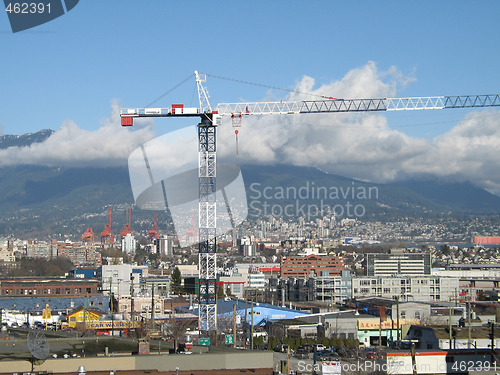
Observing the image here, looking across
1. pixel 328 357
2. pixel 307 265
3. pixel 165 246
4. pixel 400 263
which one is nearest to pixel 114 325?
pixel 328 357

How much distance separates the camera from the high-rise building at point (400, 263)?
3844 inches

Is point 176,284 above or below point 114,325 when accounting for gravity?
above

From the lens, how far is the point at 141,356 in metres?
15.7

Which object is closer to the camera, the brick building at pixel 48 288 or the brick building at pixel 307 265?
the brick building at pixel 48 288

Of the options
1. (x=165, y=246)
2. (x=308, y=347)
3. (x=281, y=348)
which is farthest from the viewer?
(x=165, y=246)

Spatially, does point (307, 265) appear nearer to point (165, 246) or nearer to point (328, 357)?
point (328, 357)

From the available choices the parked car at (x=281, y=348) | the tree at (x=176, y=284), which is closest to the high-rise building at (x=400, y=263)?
the tree at (x=176, y=284)

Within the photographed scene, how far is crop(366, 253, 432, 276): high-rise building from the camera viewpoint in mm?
97625

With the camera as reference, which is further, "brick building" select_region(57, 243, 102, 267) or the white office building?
"brick building" select_region(57, 243, 102, 267)

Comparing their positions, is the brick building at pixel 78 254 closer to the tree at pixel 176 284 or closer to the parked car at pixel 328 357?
the tree at pixel 176 284

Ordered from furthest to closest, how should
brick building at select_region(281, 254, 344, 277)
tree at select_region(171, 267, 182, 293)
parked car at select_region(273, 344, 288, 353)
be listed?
brick building at select_region(281, 254, 344, 277)
tree at select_region(171, 267, 182, 293)
parked car at select_region(273, 344, 288, 353)

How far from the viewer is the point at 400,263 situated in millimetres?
98312

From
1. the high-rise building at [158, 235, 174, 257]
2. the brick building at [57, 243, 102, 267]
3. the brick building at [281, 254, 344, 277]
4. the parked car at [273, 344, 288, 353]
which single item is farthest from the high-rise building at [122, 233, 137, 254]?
the parked car at [273, 344, 288, 353]

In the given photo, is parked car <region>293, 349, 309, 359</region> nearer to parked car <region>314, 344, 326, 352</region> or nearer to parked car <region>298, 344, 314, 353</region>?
parked car <region>298, 344, 314, 353</region>
